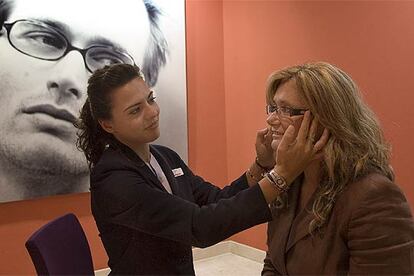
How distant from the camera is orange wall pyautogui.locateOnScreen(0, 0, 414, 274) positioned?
8.27 feet

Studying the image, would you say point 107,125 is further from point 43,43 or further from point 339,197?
point 43,43

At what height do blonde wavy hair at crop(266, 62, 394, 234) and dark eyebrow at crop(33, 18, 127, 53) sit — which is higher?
dark eyebrow at crop(33, 18, 127, 53)

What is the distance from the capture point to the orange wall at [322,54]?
249 cm

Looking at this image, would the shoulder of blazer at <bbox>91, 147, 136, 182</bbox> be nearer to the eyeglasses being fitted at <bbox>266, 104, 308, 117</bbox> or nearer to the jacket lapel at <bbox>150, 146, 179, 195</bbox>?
the jacket lapel at <bbox>150, 146, 179, 195</bbox>

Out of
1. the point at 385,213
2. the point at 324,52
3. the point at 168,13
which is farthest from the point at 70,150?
the point at 385,213

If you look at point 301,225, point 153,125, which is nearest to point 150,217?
point 153,125

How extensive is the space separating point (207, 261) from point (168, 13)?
2.01m

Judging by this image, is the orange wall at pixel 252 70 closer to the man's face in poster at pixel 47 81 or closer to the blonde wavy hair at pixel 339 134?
the man's face in poster at pixel 47 81

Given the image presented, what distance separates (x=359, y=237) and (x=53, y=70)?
2365 millimetres

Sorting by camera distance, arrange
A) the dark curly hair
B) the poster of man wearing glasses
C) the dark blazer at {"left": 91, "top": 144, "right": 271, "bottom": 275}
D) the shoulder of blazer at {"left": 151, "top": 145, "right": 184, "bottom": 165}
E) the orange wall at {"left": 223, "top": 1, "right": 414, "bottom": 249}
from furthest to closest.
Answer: the poster of man wearing glasses, the orange wall at {"left": 223, "top": 1, "right": 414, "bottom": 249}, the shoulder of blazer at {"left": 151, "top": 145, "right": 184, "bottom": 165}, the dark curly hair, the dark blazer at {"left": 91, "top": 144, "right": 271, "bottom": 275}

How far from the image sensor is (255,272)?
10.7ft

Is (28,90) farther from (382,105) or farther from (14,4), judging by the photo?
(382,105)

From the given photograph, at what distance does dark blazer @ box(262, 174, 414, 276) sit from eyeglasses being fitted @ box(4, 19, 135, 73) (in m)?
2.17

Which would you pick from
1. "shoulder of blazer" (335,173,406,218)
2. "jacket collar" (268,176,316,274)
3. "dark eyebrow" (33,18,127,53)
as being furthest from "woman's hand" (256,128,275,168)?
"dark eyebrow" (33,18,127,53)
